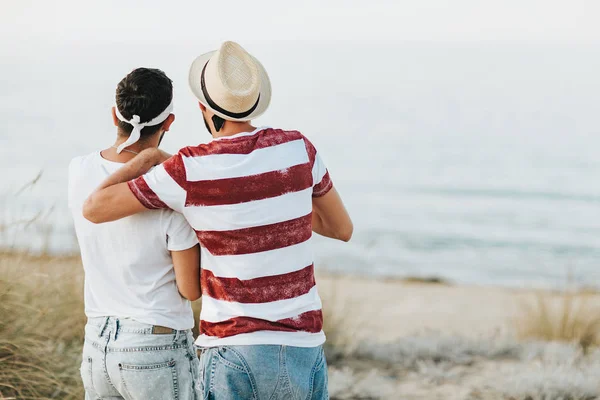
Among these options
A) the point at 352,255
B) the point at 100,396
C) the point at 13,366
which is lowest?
the point at 352,255

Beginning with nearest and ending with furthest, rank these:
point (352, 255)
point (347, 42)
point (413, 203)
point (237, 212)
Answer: point (237, 212), point (352, 255), point (413, 203), point (347, 42)

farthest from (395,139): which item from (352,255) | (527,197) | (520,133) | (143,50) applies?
(352,255)

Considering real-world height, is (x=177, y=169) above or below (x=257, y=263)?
above

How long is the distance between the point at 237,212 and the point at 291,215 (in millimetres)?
162

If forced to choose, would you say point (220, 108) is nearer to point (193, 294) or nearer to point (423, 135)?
point (193, 294)

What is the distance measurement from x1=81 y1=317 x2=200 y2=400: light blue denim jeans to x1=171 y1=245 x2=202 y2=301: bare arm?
0.16m

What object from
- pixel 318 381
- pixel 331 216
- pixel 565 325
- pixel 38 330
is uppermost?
pixel 331 216

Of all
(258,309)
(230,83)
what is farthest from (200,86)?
(258,309)

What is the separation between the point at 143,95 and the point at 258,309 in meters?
0.75

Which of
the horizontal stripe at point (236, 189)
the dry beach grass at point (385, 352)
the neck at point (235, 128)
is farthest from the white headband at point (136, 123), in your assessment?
the dry beach grass at point (385, 352)

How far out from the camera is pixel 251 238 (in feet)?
8.20

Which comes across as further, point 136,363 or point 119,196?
point 136,363

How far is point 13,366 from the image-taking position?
4.38 metres

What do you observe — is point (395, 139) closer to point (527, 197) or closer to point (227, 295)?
Answer: point (527, 197)
